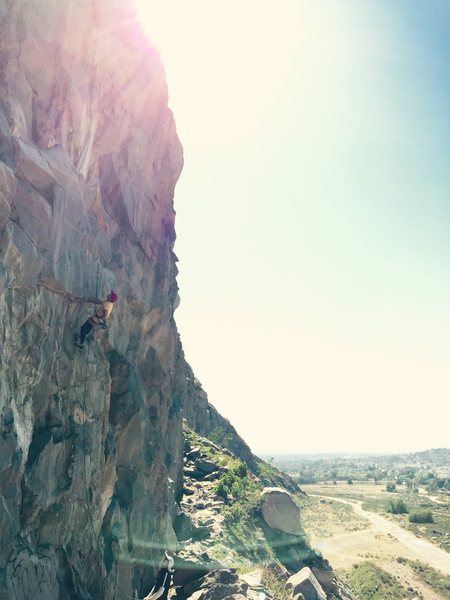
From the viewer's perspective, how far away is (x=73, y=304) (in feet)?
59.4

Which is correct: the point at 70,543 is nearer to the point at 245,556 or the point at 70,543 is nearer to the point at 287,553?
the point at 245,556

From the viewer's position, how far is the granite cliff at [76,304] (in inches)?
549

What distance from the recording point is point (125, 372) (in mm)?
24891

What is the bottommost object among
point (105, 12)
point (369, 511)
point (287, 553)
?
point (369, 511)

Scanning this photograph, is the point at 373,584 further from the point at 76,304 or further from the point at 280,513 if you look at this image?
the point at 76,304

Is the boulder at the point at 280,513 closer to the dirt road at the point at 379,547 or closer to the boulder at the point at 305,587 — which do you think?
the boulder at the point at 305,587

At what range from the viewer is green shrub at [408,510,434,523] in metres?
114

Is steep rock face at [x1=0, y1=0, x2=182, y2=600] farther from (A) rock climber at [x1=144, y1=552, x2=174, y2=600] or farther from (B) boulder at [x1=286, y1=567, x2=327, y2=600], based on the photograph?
(B) boulder at [x1=286, y1=567, x2=327, y2=600]

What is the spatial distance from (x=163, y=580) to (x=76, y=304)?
57.3 feet

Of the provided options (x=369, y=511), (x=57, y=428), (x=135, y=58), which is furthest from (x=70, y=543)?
(x=369, y=511)

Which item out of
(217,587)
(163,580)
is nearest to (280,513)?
(163,580)

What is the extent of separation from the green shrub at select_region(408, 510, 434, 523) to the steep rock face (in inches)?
4222

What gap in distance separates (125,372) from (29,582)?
1212 cm

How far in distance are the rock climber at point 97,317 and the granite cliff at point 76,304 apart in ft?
1.14
